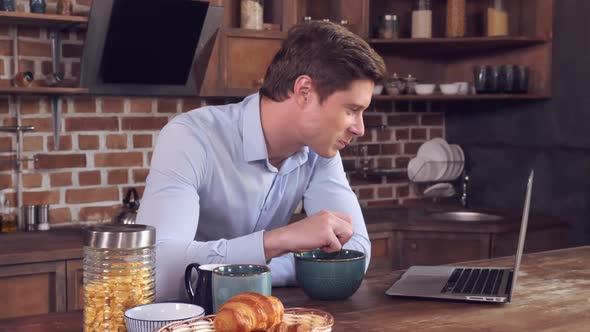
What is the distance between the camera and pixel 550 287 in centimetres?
180

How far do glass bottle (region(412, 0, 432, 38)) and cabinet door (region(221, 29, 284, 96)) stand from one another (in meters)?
0.71

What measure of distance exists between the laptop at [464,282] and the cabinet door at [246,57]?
1.67m

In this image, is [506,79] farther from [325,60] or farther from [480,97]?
[325,60]

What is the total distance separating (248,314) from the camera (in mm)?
1211

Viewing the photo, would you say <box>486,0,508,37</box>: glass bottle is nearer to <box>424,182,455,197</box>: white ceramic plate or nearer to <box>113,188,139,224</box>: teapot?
<box>424,182,455,197</box>: white ceramic plate

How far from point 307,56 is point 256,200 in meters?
0.40

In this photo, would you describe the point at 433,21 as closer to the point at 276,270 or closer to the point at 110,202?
the point at 110,202

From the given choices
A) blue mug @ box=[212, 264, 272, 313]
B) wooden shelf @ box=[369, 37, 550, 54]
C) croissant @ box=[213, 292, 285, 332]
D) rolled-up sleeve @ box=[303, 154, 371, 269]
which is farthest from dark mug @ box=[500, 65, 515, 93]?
croissant @ box=[213, 292, 285, 332]

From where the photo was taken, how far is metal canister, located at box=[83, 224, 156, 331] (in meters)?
1.30

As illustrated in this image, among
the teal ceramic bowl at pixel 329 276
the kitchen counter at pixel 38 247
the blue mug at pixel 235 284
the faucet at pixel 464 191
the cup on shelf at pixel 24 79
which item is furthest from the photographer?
the faucet at pixel 464 191

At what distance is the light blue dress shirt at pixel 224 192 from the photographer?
5.58 feet

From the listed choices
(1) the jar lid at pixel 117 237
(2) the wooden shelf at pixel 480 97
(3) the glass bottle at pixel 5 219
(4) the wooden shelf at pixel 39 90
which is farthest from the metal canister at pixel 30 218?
(1) the jar lid at pixel 117 237

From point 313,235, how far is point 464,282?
0.40 meters

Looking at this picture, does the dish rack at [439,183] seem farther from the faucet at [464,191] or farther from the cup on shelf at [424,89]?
the cup on shelf at [424,89]
